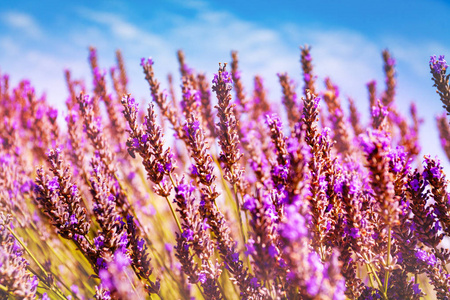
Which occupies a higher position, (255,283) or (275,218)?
(275,218)

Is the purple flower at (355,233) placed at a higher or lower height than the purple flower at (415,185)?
lower

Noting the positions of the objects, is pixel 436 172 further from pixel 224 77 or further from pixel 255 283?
pixel 224 77

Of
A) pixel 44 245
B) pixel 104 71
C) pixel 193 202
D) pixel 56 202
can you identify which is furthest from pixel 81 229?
pixel 104 71

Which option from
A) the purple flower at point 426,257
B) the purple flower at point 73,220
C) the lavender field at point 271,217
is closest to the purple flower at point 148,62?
the lavender field at point 271,217

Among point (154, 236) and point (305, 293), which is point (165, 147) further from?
point (154, 236)

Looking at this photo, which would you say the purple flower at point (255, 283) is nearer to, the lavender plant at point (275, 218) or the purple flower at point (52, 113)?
the lavender plant at point (275, 218)

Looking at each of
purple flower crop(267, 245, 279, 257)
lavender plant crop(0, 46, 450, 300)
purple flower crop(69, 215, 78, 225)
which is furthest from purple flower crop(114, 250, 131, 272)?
purple flower crop(267, 245, 279, 257)

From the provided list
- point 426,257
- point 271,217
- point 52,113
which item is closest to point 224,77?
point 271,217

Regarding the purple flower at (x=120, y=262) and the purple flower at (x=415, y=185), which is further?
the purple flower at (x=415, y=185)

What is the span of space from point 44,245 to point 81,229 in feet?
5.41

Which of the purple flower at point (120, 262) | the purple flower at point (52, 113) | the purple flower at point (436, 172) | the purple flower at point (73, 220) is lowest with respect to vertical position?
the purple flower at point (120, 262)

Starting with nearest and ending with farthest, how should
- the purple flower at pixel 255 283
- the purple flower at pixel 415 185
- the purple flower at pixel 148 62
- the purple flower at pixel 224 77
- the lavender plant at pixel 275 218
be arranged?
1. the lavender plant at pixel 275 218
2. the purple flower at pixel 415 185
3. the purple flower at pixel 255 283
4. the purple flower at pixel 224 77
5. the purple flower at pixel 148 62

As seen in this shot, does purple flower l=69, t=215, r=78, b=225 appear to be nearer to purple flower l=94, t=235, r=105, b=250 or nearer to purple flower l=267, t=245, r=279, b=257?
purple flower l=94, t=235, r=105, b=250

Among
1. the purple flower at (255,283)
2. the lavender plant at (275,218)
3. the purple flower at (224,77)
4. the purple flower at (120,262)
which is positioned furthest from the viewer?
the purple flower at (224,77)
